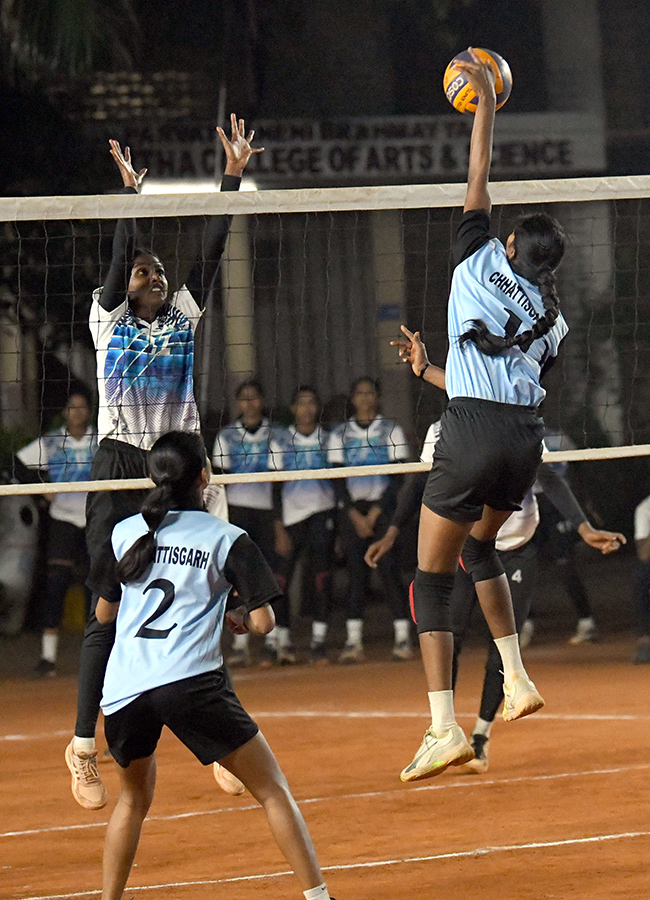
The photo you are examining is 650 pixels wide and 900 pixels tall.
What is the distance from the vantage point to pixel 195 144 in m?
Answer: 15.1

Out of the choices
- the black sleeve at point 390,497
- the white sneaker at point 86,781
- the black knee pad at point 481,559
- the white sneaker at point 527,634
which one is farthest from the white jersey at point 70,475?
the black knee pad at point 481,559

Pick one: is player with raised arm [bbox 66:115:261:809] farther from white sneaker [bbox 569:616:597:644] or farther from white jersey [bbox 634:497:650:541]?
white sneaker [bbox 569:616:597:644]

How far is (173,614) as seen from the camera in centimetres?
419

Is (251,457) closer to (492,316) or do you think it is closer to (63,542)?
(63,542)

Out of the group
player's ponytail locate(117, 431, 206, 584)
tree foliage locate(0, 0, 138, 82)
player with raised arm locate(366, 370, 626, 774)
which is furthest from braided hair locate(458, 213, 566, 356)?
tree foliage locate(0, 0, 138, 82)

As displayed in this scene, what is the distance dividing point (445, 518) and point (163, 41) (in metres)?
12.0

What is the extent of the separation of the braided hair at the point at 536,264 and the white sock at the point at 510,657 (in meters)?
→ 1.23

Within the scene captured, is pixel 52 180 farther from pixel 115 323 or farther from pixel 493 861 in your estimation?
pixel 493 861

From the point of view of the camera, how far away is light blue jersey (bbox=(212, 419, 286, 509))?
1132cm

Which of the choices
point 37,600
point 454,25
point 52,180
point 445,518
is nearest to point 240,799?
point 445,518

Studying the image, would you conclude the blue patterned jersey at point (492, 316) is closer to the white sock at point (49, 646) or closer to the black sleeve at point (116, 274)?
the black sleeve at point (116, 274)

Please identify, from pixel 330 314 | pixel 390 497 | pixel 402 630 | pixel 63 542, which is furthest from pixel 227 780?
pixel 330 314

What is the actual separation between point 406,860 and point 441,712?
3.18 feet

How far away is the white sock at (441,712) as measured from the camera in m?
5.00
